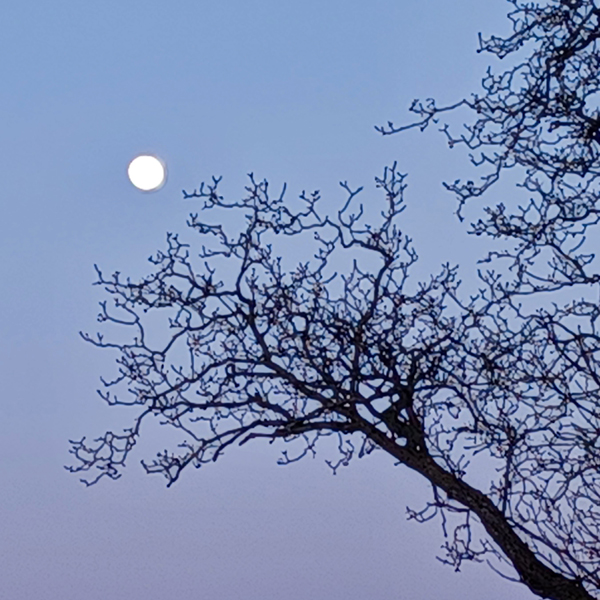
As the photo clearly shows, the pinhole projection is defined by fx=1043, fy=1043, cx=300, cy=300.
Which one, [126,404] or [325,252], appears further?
[325,252]

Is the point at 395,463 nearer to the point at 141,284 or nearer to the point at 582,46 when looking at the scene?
the point at 141,284

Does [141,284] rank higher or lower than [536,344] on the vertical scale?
higher

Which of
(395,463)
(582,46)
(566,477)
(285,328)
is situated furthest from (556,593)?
(582,46)

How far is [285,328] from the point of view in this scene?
455cm

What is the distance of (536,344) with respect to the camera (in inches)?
177

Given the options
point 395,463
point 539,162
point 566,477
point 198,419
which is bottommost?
point 566,477

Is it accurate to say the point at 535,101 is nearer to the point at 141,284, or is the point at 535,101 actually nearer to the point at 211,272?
the point at 211,272

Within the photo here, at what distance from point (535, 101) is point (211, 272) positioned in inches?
62.5

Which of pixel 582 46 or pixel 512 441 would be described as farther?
pixel 512 441

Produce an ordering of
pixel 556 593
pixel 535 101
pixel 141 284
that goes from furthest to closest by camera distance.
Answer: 1. pixel 141 284
2. pixel 535 101
3. pixel 556 593

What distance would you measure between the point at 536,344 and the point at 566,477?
580 millimetres

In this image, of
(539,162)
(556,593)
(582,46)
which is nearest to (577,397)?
(556,593)

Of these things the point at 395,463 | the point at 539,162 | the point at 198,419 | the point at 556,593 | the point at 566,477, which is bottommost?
the point at 556,593

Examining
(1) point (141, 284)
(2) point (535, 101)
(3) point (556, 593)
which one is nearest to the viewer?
(3) point (556, 593)
